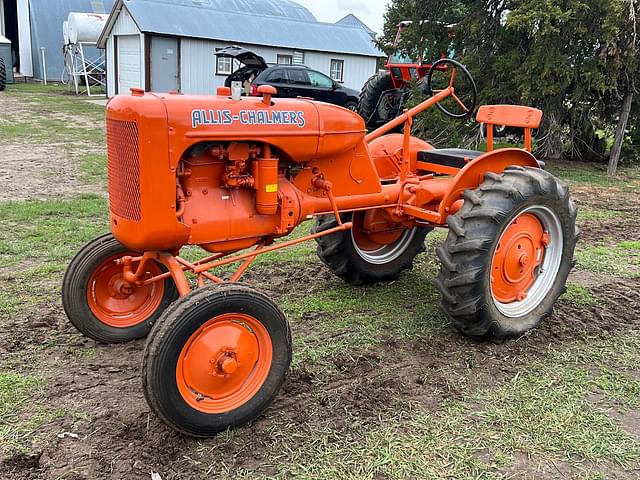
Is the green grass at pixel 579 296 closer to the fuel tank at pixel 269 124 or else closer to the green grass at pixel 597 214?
the fuel tank at pixel 269 124

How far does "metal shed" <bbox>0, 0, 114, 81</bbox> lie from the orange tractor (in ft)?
95.0

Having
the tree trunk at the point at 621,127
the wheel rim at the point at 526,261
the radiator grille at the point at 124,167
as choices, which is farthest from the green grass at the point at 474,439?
the tree trunk at the point at 621,127

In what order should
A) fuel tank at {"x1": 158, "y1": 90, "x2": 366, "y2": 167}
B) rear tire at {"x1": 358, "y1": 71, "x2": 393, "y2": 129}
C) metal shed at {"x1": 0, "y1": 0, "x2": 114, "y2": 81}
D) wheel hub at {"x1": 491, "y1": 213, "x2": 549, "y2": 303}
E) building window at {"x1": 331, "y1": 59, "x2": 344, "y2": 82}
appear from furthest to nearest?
metal shed at {"x1": 0, "y1": 0, "x2": 114, "y2": 81}, building window at {"x1": 331, "y1": 59, "x2": 344, "y2": 82}, rear tire at {"x1": 358, "y1": 71, "x2": 393, "y2": 129}, wheel hub at {"x1": 491, "y1": 213, "x2": 549, "y2": 303}, fuel tank at {"x1": 158, "y1": 90, "x2": 366, "y2": 167}

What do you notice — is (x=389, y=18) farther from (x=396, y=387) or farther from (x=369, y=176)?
(x=396, y=387)

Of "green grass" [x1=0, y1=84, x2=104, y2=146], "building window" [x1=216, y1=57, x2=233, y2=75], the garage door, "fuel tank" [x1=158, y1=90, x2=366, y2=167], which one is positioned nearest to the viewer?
"fuel tank" [x1=158, y1=90, x2=366, y2=167]

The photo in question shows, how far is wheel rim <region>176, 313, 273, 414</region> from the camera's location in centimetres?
283

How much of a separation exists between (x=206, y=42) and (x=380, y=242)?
17520 mm

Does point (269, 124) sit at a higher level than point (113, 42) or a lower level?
lower

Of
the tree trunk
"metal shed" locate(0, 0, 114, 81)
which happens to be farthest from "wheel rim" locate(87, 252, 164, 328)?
"metal shed" locate(0, 0, 114, 81)

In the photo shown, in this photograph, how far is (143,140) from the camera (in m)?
2.87

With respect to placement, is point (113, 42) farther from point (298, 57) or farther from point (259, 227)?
point (259, 227)

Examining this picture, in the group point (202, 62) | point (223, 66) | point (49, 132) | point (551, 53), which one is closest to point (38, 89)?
point (202, 62)

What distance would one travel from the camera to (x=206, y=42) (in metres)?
20.5

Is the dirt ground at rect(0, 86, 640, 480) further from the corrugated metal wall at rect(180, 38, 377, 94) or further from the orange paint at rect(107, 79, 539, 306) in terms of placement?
the corrugated metal wall at rect(180, 38, 377, 94)
